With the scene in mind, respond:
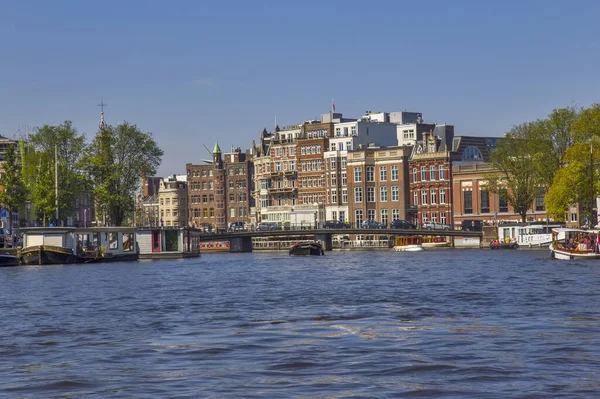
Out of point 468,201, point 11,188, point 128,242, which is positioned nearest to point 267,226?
point 468,201

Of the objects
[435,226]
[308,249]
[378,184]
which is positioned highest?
[378,184]

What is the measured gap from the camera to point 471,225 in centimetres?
15162

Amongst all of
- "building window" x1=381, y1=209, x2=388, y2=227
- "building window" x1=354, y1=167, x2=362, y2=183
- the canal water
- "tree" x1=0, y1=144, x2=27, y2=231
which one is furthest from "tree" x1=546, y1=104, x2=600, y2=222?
"building window" x1=354, y1=167, x2=362, y2=183

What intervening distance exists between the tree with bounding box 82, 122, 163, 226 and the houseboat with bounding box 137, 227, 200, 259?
21.4ft

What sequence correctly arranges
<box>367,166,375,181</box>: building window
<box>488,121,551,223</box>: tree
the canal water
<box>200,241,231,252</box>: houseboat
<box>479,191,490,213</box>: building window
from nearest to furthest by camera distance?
the canal water
<box>488,121,551,223</box>: tree
<box>479,191,490,213</box>: building window
<box>367,166,375,181</box>: building window
<box>200,241,231,252</box>: houseboat

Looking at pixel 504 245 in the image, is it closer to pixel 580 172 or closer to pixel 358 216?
pixel 580 172

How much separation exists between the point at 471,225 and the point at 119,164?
4496cm

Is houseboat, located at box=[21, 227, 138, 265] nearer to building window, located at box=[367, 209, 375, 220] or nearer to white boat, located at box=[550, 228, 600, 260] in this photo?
white boat, located at box=[550, 228, 600, 260]

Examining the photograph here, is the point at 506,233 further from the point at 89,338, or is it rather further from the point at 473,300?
the point at 89,338

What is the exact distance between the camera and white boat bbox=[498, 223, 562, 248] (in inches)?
5340

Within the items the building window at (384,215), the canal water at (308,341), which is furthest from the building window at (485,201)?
the canal water at (308,341)

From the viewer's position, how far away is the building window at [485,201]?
6093 inches

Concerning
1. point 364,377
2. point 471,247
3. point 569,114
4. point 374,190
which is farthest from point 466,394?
point 374,190

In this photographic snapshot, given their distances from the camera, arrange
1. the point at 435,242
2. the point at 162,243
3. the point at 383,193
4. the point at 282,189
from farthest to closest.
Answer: the point at 282,189
the point at 383,193
the point at 435,242
the point at 162,243
